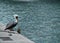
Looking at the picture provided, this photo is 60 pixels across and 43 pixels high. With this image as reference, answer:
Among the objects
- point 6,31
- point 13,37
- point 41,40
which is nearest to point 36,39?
point 41,40

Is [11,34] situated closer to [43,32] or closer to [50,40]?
[50,40]

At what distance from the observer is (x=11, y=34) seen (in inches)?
439

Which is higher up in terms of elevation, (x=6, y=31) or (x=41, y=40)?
(x=6, y=31)

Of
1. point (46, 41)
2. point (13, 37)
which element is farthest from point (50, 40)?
point (13, 37)

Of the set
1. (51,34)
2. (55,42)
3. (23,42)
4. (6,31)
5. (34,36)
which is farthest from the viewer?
(51,34)

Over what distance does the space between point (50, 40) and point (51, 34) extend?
1914 mm

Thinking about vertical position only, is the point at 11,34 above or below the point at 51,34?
above

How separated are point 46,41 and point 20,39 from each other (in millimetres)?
5443

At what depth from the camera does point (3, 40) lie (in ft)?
32.6

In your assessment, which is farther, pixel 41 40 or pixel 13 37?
pixel 41 40

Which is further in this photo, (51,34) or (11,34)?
(51,34)

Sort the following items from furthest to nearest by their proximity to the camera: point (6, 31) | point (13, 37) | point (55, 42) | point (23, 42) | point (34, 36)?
point (34, 36) < point (55, 42) < point (6, 31) < point (13, 37) < point (23, 42)

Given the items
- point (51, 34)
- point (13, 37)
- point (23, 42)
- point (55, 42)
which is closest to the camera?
point (23, 42)

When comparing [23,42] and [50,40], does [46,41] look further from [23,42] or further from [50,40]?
[23,42]
